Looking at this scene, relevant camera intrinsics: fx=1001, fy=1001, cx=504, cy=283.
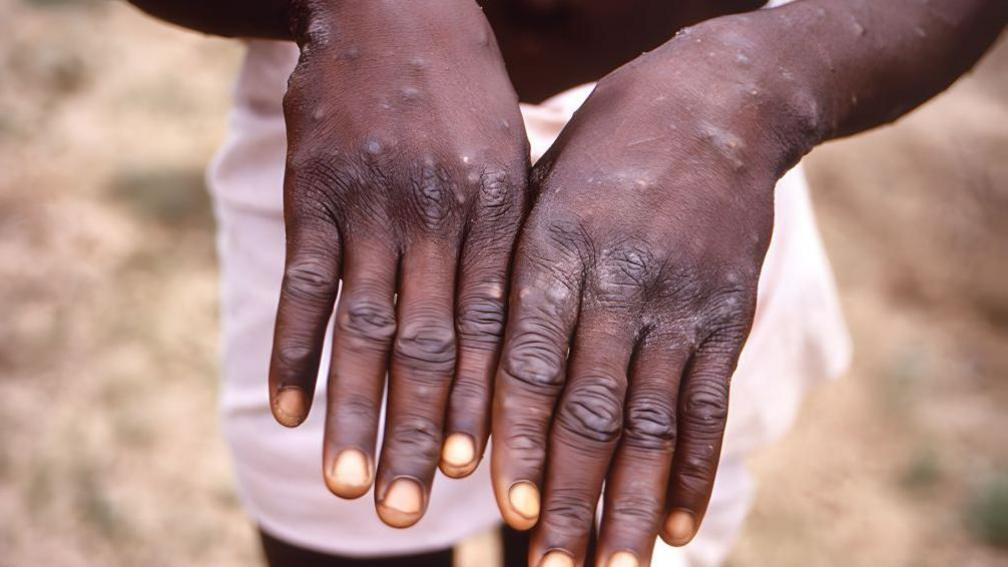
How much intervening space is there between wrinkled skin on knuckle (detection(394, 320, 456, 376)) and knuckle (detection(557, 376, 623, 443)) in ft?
0.28

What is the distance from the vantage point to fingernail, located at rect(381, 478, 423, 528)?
0.65 m

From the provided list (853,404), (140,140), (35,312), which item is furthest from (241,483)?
(140,140)

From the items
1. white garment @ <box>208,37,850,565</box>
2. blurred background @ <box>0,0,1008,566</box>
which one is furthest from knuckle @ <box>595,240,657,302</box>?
blurred background @ <box>0,0,1008,566</box>

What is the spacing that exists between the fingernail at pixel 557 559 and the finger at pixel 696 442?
0.29 ft

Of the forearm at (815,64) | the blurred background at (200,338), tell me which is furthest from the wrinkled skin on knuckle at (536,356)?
the blurred background at (200,338)

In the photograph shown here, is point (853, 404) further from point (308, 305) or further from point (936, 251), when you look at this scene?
point (308, 305)

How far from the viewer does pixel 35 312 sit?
2.29m

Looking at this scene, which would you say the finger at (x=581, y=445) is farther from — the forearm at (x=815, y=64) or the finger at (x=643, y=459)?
the forearm at (x=815, y=64)

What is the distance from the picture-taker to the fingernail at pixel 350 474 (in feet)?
2.14

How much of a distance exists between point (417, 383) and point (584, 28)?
0.39m

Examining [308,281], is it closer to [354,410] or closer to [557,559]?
[354,410]

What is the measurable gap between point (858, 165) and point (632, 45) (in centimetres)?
196

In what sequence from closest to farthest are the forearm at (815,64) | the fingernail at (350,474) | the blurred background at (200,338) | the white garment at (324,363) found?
the fingernail at (350,474) → the forearm at (815,64) → the white garment at (324,363) → the blurred background at (200,338)

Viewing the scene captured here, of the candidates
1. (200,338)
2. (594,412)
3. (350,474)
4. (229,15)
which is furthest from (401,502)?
(200,338)
